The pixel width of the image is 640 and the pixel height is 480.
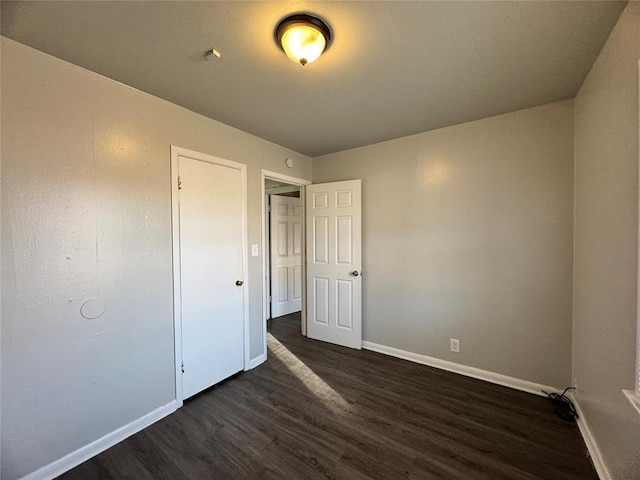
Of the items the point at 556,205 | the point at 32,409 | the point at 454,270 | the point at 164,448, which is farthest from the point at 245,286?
the point at 556,205

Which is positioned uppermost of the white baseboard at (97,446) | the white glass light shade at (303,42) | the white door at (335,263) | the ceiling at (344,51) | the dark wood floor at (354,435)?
the ceiling at (344,51)

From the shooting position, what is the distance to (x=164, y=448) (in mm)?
1699

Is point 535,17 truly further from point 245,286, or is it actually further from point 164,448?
point 164,448

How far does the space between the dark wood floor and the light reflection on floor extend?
14 millimetres

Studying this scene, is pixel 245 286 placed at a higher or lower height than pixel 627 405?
higher

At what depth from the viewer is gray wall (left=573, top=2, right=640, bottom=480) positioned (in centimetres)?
119

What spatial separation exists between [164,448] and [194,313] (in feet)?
2.99

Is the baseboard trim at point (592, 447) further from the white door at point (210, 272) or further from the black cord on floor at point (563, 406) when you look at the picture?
the white door at point (210, 272)

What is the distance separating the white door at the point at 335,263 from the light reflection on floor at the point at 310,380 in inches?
21.4

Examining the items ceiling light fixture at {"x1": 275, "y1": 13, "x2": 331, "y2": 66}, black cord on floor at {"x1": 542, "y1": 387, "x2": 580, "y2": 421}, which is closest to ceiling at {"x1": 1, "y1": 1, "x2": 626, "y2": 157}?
ceiling light fixture at {"x1": 275, "y1": 13, "x2": 331, "y2": 66}

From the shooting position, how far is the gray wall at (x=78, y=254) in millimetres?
1388

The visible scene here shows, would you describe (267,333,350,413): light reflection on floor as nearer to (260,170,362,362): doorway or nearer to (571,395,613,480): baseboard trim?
(260,170,362,362): doorway

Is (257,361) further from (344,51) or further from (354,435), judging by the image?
(344,51)

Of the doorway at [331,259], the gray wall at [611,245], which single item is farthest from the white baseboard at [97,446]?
the gray wall at [611,245]
